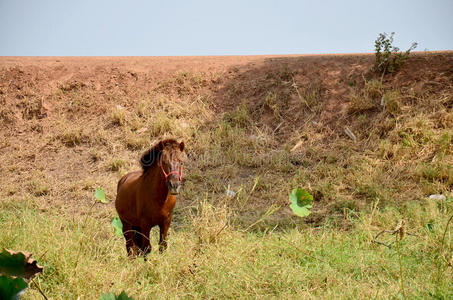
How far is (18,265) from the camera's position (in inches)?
69.6

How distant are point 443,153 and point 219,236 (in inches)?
226

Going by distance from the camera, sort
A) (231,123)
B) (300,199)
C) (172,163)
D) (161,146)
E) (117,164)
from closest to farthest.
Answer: (172,163)
(300,199)
(161,146)
(117,164)
(231,123)

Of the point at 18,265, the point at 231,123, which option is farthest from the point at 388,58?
the point at 18,265

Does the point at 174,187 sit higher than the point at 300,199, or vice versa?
the point at 174,187

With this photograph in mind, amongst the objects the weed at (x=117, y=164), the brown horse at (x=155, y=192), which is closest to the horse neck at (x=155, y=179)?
the brown horse at (x=155, y=192)

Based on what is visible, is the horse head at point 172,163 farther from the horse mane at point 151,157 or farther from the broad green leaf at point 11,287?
the broad green leaf at point 11,287

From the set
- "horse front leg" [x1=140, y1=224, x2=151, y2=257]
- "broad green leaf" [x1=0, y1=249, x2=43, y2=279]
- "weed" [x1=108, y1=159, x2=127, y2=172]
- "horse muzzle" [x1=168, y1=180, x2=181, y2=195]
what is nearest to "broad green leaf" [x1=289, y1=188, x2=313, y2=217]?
"horse muzzle" [x1=168, y1=180, x2=181, y2=195]

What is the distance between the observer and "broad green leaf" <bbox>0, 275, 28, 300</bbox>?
60.0 inches

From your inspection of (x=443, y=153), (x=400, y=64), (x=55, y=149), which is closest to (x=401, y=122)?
(x=443, y=153)

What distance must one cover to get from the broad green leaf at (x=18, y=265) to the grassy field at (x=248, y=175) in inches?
69.3

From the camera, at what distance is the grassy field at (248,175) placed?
12.6ft

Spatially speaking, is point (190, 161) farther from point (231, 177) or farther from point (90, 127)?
point (90, 127)

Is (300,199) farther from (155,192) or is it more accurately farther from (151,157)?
(151,157)

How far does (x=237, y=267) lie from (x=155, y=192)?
4.49ft
